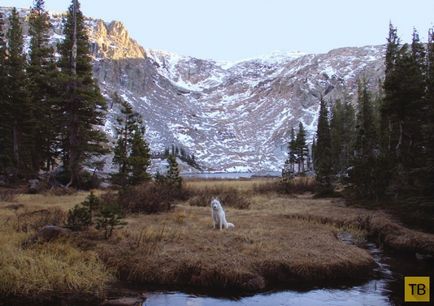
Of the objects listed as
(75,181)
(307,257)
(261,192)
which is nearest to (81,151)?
(75,181)

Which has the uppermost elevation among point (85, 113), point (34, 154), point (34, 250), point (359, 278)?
point (85, 113)

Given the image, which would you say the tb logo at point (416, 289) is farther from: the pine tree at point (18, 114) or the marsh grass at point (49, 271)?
the pine tree at point (18, 114)

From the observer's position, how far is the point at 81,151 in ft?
112

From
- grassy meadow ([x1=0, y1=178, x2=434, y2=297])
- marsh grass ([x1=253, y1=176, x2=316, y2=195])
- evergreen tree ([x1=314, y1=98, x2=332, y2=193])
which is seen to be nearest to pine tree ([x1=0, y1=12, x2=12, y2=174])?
grassy meadow ([x1=0, y1=178, x2=434, y2=297])

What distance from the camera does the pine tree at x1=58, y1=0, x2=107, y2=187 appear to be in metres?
33.2

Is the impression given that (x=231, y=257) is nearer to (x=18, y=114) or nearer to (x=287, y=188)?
(x=287, y=188)

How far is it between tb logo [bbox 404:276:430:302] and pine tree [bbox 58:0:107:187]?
25556 mm

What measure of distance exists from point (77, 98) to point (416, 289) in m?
27.2

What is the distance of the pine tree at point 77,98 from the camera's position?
33.2 meters

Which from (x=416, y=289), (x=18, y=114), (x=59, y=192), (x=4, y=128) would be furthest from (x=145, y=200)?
(x=4, y=128)

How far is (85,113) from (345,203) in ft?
67.7

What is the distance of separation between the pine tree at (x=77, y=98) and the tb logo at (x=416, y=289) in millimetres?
25556

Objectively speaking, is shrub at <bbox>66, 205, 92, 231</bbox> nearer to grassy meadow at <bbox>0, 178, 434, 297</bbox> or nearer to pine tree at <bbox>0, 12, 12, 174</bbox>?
grassy meadow at <bbox>0, 178, 434, 297</bbox>

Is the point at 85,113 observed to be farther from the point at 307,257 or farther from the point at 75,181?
the point at 307,257
